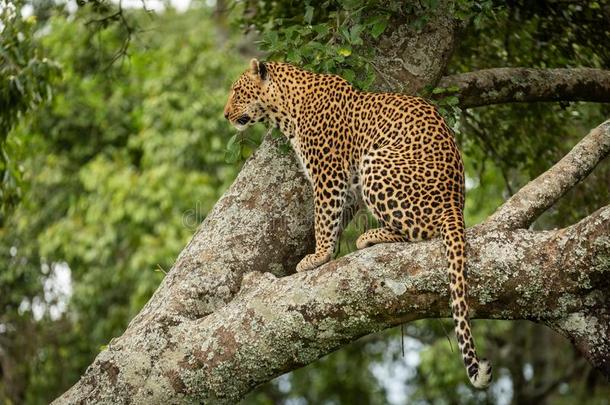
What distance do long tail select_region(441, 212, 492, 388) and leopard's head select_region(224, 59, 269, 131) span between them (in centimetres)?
246

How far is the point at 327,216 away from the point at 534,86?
2.47m

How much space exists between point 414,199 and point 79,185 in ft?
43.2

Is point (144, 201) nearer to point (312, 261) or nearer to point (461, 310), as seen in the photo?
point (312, 261)

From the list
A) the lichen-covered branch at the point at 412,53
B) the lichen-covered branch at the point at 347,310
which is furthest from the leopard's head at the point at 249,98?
the lichen-covered branch at the point at 347,310

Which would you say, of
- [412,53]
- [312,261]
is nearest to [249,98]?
[412,53]

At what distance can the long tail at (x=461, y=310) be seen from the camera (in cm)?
538

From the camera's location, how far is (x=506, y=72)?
8266 mm

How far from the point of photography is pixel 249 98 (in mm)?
7598

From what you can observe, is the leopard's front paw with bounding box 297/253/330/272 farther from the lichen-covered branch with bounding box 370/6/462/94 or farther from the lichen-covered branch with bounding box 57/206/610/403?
the lichen-covered branch with bounding box 370/6/462/94

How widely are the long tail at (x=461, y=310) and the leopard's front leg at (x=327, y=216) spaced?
137cm

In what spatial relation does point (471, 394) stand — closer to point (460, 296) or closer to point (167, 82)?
point (167, 82)

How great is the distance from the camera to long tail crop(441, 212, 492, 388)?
538cm

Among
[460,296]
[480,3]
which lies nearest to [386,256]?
[460,296]

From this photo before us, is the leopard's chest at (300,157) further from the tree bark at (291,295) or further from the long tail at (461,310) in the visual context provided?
the long tail at (461,310)
